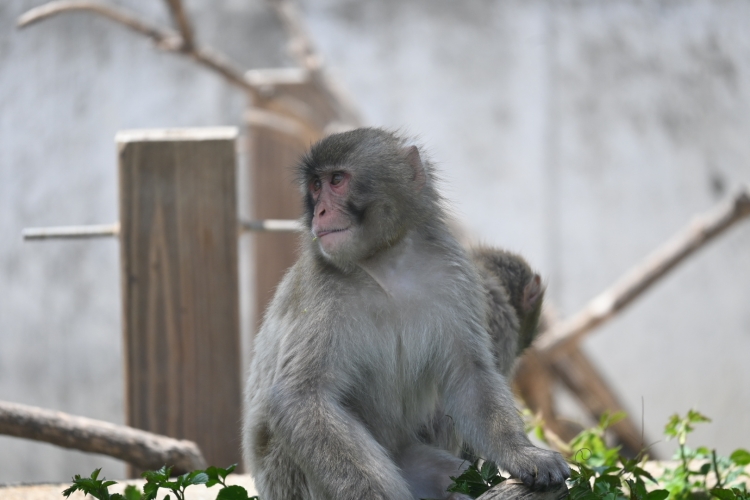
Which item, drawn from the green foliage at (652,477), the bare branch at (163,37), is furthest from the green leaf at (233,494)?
the bare branch at (163,37)

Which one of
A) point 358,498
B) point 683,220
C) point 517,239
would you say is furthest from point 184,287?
point 683,220

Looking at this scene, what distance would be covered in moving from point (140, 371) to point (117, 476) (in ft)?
15.6

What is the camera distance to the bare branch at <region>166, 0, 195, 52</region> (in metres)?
5.80

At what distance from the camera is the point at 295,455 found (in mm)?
2785

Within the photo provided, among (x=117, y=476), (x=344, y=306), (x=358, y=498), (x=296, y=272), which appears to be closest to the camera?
(x=358, y=498)

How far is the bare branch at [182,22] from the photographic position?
5.80 m

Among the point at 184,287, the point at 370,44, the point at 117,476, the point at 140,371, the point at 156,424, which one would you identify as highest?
the point at 370,44

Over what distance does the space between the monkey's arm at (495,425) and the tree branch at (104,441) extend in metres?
1.30

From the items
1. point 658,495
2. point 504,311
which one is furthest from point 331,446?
point 504,311

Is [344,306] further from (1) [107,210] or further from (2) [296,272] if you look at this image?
(1) [107,210]

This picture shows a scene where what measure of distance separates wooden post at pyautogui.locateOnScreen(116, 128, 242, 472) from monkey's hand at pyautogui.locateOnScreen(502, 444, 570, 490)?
72.5 inches

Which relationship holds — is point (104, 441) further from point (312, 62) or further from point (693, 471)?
point (312, 62)

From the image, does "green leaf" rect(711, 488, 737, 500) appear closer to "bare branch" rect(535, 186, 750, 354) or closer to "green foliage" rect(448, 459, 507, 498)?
"green foliage" rect(448, 459, 507, 498)

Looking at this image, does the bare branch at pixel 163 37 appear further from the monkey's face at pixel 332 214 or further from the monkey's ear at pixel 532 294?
the monkey's face at pixel 332 214
